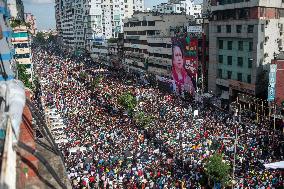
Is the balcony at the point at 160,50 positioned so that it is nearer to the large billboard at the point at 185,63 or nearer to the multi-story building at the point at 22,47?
the large billboard at the point at 185,63

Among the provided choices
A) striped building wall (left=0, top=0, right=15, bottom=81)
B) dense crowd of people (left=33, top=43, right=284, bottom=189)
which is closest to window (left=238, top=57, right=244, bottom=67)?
dense crowd of people (left=33, top=43, right=284, bottom=189)

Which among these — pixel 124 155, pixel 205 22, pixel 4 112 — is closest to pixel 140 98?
pixel 205 22

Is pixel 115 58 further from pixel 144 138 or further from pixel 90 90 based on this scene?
pixel 144 138

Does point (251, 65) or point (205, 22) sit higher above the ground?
point (205, 22)

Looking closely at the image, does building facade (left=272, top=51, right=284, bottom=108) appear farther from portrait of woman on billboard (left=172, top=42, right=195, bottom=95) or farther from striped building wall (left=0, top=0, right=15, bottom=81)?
striped building wall (left=0, top=0, right=15, bottom=81)

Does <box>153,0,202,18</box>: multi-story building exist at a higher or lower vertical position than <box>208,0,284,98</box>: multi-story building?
higher

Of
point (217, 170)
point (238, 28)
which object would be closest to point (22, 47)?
point (238, 28)
